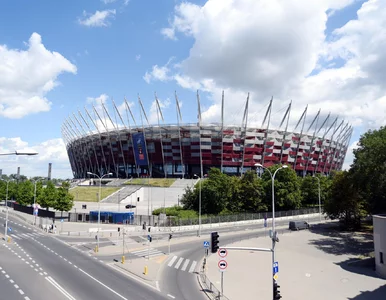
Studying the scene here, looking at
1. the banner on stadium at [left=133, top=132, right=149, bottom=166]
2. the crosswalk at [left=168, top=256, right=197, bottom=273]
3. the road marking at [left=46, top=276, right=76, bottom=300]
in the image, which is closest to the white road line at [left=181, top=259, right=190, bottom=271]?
the crosswalk at [left=168, top=256, right=197, bottom=273]

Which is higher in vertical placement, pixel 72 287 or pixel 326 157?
pixel 326 157

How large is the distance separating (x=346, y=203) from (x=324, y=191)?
37.2 m

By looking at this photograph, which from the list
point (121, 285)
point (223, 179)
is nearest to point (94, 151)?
point (223, 179)

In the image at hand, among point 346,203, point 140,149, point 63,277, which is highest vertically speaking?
point 140,149

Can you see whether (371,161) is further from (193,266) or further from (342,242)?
(193,266)

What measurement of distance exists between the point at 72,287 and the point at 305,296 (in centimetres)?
1745

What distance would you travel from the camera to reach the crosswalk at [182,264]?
1251 inches

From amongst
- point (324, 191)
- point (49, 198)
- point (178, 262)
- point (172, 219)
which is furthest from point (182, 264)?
point (324, 191)

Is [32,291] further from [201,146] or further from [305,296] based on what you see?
[201,146]

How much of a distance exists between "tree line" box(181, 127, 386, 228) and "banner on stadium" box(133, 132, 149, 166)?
5416cm

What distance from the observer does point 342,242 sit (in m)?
46.4

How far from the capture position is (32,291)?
2247cm

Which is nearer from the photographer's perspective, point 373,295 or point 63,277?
point 373,295

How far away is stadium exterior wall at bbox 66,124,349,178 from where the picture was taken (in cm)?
11762
